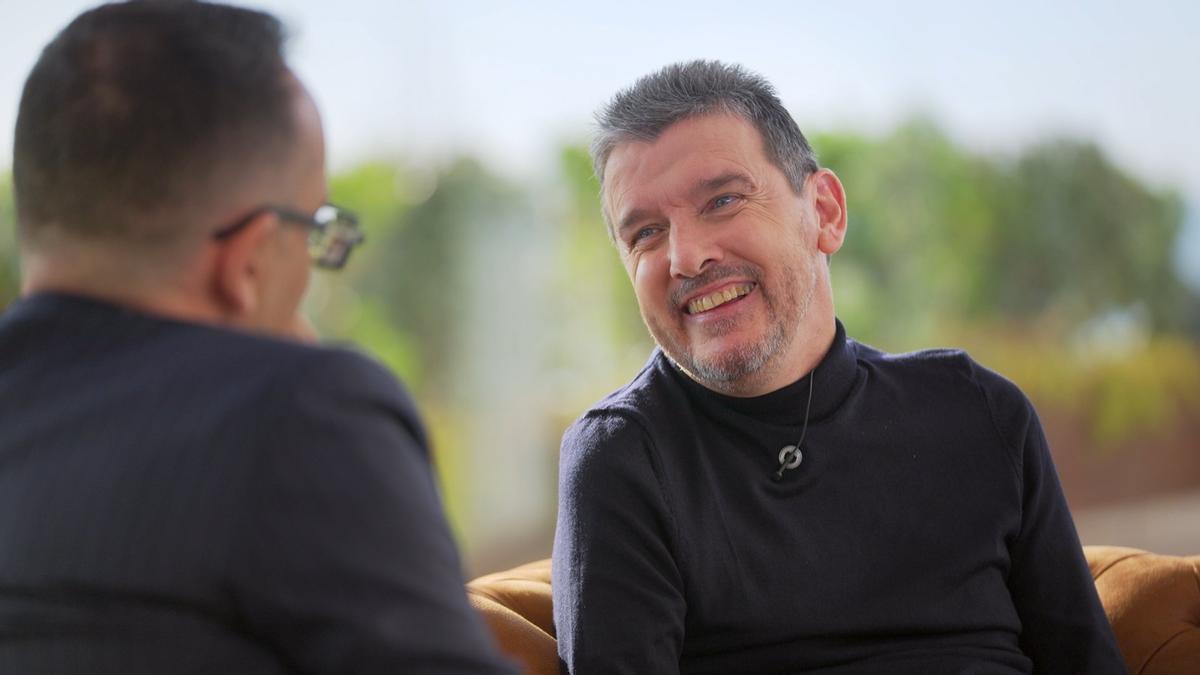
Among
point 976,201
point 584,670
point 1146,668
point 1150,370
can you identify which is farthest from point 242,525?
point 1150,370

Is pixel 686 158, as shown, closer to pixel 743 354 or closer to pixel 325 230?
pixel 743 354

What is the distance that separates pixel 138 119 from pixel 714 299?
0.99m

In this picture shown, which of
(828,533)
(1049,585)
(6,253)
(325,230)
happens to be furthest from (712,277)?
(6,253)

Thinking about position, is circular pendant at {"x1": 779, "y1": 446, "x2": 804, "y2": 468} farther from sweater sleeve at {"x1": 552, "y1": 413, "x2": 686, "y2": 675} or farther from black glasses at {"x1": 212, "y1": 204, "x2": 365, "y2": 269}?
black glasses at {"x1": 212, "y1": 204, "x2": 365, "y2": 269}

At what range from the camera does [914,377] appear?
192 centimetres

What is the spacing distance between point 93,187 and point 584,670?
88 centimetres

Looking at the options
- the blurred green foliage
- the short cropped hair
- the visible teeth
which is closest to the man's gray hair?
the visible teeth

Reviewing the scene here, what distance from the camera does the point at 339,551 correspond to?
0.87 m

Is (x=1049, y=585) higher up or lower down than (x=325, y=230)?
lower down

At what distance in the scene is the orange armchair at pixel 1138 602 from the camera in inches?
77.5

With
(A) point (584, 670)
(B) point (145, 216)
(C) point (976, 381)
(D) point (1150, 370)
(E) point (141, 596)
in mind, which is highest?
(B) point (145, 216)

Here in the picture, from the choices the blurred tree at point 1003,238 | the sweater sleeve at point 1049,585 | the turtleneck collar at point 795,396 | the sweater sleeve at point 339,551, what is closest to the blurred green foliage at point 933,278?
the blurred tree at point 1003,238

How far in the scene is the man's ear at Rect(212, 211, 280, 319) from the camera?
98 cm

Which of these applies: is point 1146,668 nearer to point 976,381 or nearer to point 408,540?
point 976,381
